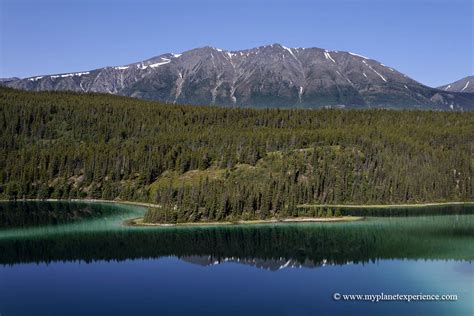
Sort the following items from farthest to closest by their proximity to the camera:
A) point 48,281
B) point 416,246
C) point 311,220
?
point 311,220, point 416,246, point 48,281

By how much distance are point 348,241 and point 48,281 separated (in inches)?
2455

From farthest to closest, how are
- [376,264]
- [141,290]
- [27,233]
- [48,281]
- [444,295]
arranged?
[27,233] → [376,264] → [48,281] → [141,290] → [444,295]

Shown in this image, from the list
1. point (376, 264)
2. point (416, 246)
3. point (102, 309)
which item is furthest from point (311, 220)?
point (102, 309)

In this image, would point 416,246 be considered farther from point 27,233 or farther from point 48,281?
point 27,233

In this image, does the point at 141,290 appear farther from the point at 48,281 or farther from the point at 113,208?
the point at 113,208

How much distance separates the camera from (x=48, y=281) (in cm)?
9719

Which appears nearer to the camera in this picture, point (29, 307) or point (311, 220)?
point (29, 307)

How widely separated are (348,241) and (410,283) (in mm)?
39318

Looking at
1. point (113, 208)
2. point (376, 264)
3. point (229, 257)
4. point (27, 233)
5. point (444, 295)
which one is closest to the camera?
point (444, 295)

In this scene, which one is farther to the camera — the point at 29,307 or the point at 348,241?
the point at 348,241

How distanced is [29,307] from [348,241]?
233ft

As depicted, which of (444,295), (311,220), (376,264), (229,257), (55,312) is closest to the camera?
Answer: (55,312)

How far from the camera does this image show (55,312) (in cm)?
7819

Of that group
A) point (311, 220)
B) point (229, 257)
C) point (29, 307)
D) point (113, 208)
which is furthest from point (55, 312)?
point (113, 208)
